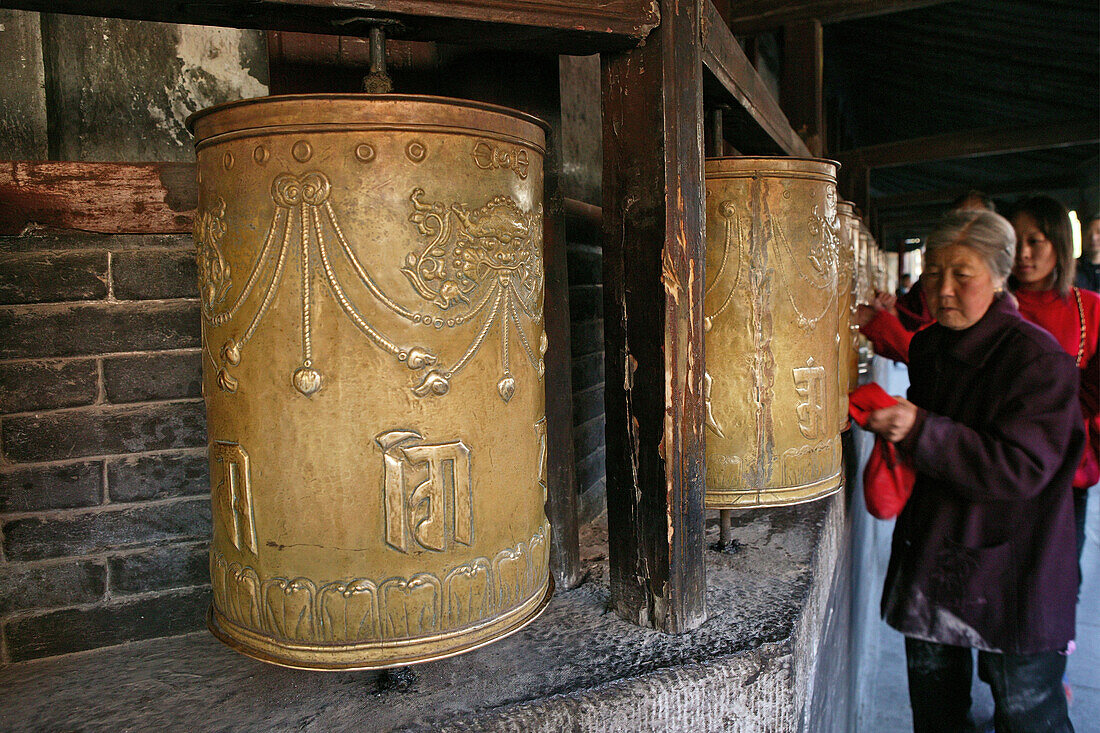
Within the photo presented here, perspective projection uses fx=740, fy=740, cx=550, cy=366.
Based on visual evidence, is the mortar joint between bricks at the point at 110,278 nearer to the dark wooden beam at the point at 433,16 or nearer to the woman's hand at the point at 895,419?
the dark wooden beam at the point at 433,16

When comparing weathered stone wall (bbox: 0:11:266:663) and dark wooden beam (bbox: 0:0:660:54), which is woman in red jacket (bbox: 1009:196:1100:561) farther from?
weathered stone wall (bbox: 0:11:266:663)

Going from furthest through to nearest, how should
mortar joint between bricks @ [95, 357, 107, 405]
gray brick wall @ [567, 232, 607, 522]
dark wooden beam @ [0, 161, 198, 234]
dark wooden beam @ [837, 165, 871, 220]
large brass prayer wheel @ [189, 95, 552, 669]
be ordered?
1. dark wooden beam @ [837, 165, 871, 220]
2. gray brick wall @ [567, 232, 607, 522]
3. mortar joint between bricks @ [95, 357, 107, 405]
4. dark wooden beam @ [0, 161, 198, 234]
5. large brass prayer wheel @ [189, 95, 552, 669]

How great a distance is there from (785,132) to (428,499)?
1.78 m

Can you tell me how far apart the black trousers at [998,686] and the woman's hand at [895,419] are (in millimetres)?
744

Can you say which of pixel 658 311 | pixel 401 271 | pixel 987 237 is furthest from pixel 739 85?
pixel 401 271

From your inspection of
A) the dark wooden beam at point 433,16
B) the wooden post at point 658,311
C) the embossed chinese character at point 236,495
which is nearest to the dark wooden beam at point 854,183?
the wooden post at point 658,311

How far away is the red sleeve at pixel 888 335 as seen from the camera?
3.04m

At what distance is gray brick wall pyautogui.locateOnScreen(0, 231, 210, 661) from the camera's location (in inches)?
57.7

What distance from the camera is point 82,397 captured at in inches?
59.3

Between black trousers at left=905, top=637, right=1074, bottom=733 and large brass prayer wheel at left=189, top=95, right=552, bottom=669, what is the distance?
1746mm

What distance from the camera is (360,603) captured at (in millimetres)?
1078

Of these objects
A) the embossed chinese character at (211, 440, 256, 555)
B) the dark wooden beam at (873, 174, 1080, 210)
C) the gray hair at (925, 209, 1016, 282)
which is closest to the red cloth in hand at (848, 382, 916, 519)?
the gray hair at (925, 209, 1016, 282)

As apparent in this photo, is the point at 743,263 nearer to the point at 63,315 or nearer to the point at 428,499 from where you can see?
the point at 428,499

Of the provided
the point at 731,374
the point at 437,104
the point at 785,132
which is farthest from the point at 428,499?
the point at 785,132
